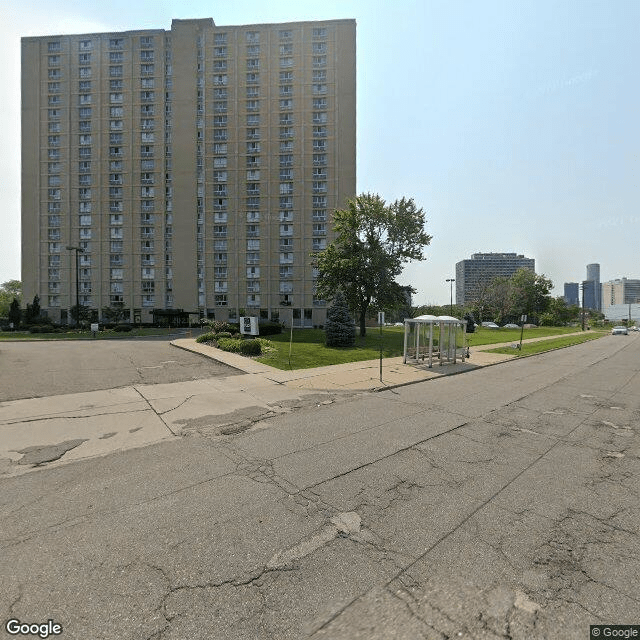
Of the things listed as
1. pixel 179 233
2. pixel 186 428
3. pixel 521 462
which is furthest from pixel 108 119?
pixel 521 462

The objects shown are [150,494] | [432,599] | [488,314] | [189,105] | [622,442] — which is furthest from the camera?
[488,314]

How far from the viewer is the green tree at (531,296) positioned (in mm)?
73688

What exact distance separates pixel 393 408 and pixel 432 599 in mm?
6011

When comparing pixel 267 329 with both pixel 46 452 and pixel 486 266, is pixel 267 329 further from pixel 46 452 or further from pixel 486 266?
pixel 486 266

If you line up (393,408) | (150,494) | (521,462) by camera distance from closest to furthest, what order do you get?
(150,494)
(521,462)
(393,408)

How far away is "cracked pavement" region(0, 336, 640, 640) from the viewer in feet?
8.04

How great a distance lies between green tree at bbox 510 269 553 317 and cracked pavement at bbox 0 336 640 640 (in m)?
76.6

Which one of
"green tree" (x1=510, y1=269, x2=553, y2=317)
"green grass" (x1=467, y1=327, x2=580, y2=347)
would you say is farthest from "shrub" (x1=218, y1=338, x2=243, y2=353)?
"green tree" (x1=510, y1=269, x2=553, y2=317)

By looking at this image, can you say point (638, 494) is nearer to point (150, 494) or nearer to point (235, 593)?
point (235, 593)

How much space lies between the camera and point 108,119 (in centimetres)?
6334

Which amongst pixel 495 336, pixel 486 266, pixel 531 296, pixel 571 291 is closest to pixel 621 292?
pixel 571 291

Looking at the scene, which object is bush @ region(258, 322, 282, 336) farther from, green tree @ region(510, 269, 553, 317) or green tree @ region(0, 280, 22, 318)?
green tree @ region(0, 280, 22, 318)

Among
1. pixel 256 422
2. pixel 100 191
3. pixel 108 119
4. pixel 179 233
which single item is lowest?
pixel 256 422

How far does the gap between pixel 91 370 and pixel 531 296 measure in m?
82.1
